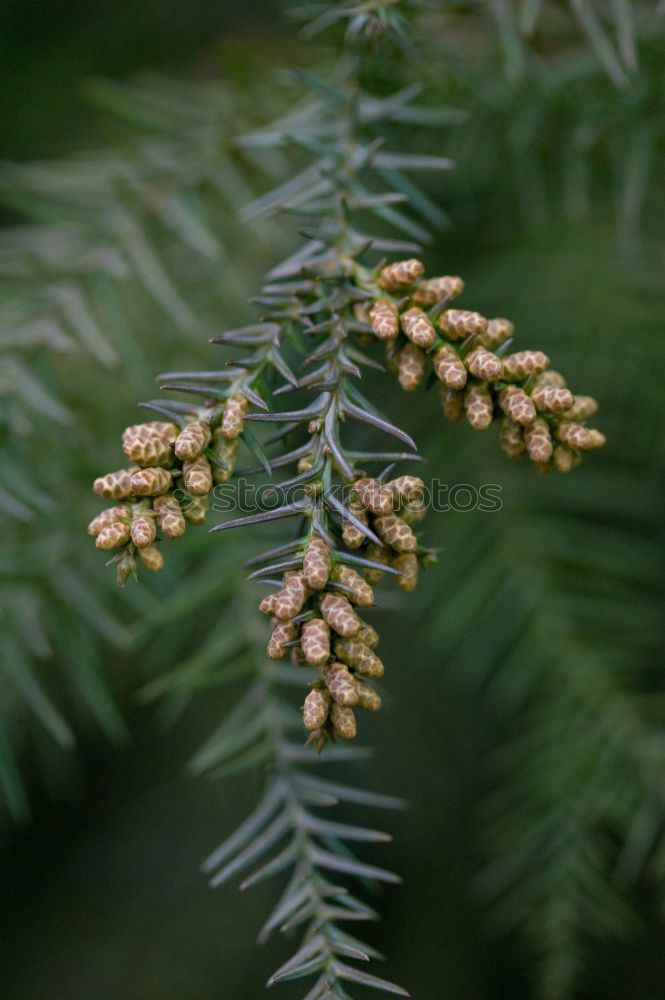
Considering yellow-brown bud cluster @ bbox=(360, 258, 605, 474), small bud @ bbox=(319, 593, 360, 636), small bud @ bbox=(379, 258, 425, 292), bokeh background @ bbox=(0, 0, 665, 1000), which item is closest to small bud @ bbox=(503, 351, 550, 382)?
yellow-brown bud cluster @ bbox=(360, 258, 605, 474)

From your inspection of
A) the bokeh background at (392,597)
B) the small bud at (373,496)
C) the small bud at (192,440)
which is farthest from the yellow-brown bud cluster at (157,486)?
the bokeh background at (392,597)

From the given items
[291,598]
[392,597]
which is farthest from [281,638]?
[392,597]

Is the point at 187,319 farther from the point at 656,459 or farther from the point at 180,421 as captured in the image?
the point at 656,459

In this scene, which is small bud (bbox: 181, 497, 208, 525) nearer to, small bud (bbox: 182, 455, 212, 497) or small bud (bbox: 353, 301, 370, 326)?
small bud (bbox: 182, 455, 212, 497)

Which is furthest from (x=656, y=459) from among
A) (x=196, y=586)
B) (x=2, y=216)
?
(x=2, y=216)

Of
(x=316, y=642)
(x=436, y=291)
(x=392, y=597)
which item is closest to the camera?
(x=316, y=642)

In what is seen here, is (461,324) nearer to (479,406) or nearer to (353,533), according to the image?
(479,406)

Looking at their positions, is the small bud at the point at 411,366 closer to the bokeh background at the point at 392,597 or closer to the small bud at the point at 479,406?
the small bud at the point at 479,406
